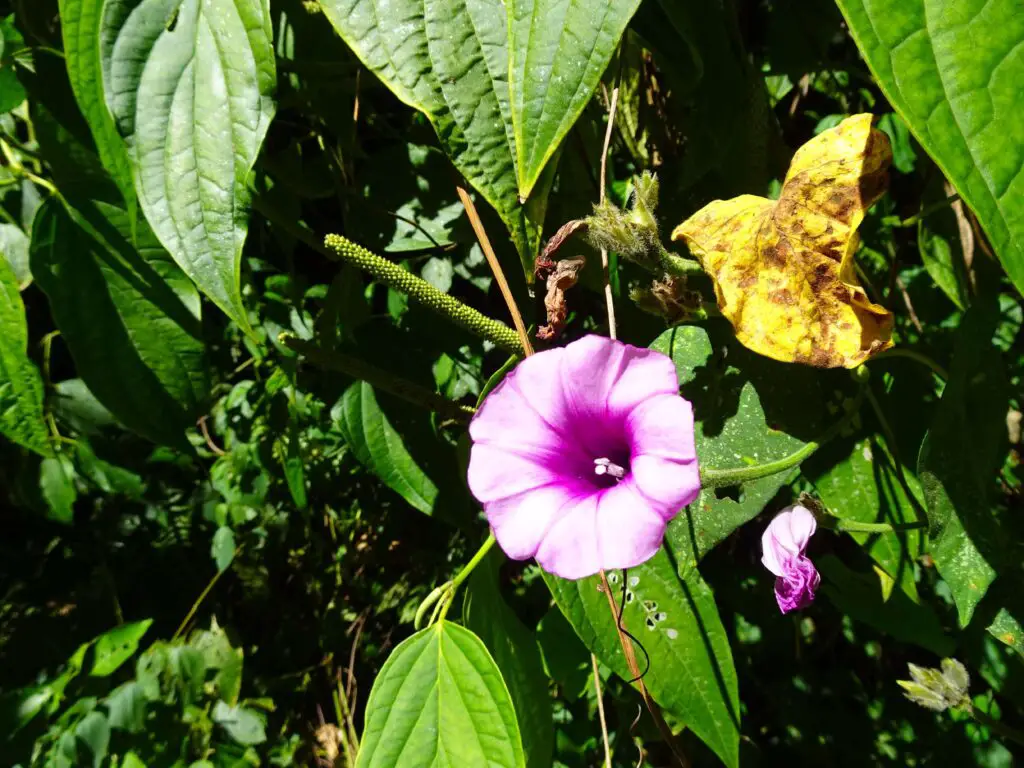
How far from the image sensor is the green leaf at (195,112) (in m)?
0.60

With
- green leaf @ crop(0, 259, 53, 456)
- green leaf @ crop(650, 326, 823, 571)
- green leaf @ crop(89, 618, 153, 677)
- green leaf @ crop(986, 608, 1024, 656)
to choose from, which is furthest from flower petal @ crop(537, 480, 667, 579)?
green leaf @ crop(89, 618, 153, 677)

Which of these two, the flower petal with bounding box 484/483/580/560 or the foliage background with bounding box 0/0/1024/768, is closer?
the flower petal with bounding box 484/483/580/560

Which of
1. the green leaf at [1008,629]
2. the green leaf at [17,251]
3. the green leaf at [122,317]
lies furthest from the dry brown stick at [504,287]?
the green leaf at [17,251]

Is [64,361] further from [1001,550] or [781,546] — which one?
[1001,550]

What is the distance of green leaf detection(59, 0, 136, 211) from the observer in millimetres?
626

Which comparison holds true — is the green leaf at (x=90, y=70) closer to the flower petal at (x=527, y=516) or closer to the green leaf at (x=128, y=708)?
the flower petal at (x=527, y=516)

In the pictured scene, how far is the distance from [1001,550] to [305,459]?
1.02 metres

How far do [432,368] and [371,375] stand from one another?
277mm

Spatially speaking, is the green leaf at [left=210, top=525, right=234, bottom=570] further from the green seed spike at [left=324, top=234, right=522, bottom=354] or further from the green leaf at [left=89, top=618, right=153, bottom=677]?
the green seed spike at [left=324, top=234, right=522, bottom=354]

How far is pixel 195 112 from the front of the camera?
0.63 metres

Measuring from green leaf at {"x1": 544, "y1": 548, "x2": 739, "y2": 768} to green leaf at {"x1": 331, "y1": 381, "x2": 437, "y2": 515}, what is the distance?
265 mm

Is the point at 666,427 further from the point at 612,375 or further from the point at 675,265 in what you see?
the point at 675,265

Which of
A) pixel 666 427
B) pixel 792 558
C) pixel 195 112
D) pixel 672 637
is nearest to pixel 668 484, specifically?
pixel 666 427

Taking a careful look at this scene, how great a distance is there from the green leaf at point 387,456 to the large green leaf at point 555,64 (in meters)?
0.51
